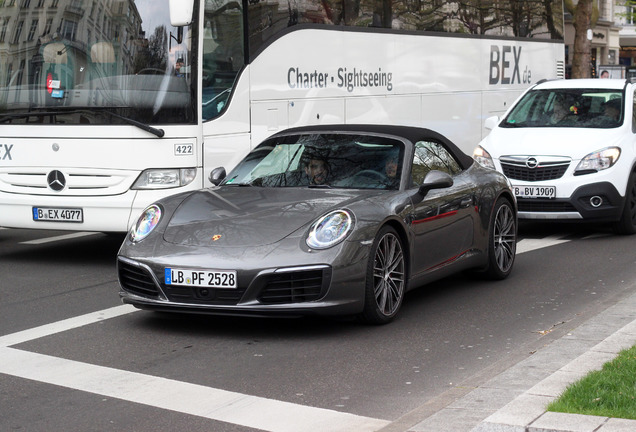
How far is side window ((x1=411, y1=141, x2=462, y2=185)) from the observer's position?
8.64 metres

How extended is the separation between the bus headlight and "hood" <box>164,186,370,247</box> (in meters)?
2.28

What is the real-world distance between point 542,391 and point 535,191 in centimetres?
757

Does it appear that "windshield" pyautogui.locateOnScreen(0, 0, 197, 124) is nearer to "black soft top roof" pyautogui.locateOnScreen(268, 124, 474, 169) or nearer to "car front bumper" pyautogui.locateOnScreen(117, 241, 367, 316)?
"black soft top roof" pyautogui.locateOnScreen(268, 124, 474, 169)

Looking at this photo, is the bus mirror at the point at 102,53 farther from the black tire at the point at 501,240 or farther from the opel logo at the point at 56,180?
the black tire at the point at 501,240

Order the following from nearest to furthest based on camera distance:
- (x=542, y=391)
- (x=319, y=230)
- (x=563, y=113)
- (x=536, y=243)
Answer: (x=542, y=391) < (x=319, y=230) < (x=536, y=243) < (x=563, y=113)

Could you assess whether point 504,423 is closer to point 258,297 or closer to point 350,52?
point 258,297

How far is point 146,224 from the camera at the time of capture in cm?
797

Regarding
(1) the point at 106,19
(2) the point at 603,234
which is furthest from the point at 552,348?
(2) the point at 603,234

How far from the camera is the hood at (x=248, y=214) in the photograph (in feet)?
24.5

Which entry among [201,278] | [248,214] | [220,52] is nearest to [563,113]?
[220,52]

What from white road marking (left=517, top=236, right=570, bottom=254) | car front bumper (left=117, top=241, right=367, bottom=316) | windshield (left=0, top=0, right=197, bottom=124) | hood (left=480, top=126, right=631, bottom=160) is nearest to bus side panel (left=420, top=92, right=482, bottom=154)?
hood (left=480, top=126, right=631, bottom=160)

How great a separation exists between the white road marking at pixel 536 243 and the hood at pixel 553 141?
972mm

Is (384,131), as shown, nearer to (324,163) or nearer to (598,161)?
(324,163)

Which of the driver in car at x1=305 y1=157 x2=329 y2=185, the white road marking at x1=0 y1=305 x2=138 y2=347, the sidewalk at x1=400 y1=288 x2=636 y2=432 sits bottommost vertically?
the white road marking at x1=0 y1=305 x2=138 y2=347
